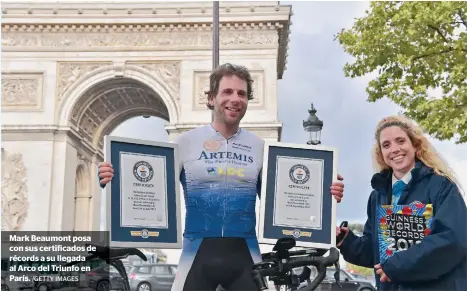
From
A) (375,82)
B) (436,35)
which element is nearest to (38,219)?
(375,82)

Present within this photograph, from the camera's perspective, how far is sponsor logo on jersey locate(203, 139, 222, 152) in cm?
306

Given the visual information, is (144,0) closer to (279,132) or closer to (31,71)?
(31,71)

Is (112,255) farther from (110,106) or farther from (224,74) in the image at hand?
(110,106)

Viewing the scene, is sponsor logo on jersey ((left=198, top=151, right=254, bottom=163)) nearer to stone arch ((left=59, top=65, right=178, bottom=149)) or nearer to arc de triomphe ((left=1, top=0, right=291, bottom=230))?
arc de triomphe ((left=1, top=0, right=291, bottom=230))

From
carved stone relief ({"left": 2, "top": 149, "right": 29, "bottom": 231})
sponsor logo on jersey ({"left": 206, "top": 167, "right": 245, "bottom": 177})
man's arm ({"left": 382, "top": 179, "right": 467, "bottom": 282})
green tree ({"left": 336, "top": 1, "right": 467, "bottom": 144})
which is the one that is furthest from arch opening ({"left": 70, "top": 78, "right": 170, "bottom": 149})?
man's arm ({"left": 382, "top": 179, "right": 467, "bottom": 282})

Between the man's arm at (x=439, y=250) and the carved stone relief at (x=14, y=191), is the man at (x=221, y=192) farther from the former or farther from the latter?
the carved stone relief at (x=14, y=191)

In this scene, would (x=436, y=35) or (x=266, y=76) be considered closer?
(x=436, y=35)

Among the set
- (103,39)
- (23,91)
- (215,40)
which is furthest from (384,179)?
(23,91)

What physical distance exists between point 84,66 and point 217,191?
22349mm

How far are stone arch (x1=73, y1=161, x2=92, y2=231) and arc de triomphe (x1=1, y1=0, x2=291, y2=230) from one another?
1.71 metres

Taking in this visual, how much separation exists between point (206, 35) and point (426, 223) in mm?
21686

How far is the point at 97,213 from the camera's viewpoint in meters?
27.7

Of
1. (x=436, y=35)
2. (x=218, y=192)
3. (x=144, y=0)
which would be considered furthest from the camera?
(x=144, y=0)

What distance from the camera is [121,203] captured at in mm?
2984
